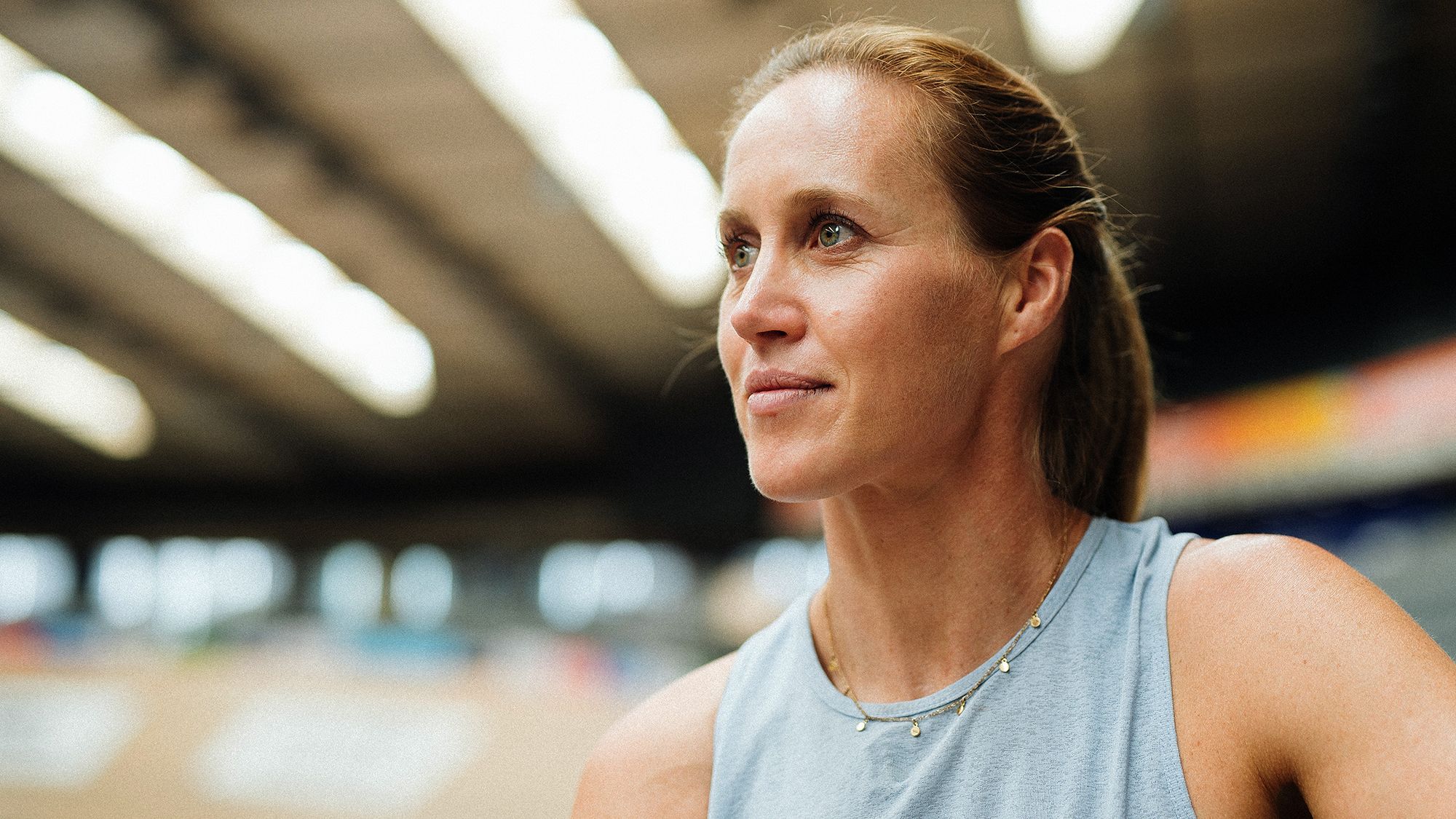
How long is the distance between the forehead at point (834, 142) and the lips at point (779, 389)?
0.19 metres

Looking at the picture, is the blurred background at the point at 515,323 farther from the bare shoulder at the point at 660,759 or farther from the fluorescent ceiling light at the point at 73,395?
the bare shoulder at the point at 660,759

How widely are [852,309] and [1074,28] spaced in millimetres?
6882

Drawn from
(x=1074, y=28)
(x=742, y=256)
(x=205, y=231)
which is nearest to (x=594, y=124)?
(x=1074, y=28)

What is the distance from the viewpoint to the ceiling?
296 inches

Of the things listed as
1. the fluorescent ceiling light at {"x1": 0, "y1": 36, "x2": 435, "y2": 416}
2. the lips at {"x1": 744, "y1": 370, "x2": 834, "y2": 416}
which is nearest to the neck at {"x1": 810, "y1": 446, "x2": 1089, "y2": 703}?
the lips at {"x1": 744, "y1": 370, "x2": 834, "y2": 416}

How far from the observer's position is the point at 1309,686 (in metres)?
0.87

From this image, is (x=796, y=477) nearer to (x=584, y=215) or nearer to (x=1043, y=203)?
(x=1043, y=203)

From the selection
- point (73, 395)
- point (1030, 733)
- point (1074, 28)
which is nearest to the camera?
point (1030, 733)

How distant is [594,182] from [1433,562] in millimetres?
6722

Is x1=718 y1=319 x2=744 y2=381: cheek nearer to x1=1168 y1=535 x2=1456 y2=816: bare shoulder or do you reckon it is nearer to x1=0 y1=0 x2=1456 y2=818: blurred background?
x1=1168 y1=535 x2=1456 y2=816: bare shoulder

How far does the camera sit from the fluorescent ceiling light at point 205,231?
9516mm

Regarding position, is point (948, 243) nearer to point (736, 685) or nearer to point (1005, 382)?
point (1005, 382)

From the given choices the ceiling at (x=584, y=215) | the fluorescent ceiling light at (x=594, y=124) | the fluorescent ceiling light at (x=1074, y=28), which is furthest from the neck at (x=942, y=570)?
the fluorescent ceiling light at (x=1074, y=28)

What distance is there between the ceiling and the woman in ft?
11.2
